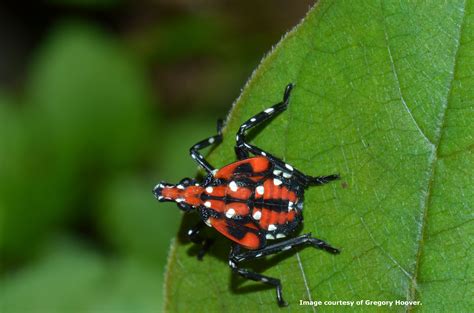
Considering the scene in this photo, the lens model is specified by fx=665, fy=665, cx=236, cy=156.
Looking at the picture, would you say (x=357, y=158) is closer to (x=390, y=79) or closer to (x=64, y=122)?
(x=390, y=79)

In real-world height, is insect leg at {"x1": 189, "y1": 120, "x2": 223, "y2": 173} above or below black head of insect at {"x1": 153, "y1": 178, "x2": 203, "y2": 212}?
above

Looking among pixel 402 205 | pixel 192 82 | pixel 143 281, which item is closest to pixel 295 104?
pixel 402 205

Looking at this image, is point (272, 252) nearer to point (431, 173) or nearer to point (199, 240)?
point (199, 240)

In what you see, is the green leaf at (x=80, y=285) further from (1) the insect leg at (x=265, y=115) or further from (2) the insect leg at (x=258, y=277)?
(1) the insect leg at (x=265, y=115)

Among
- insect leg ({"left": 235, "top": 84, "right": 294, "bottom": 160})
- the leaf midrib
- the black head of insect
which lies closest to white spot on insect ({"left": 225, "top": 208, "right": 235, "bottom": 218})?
the black head of insect

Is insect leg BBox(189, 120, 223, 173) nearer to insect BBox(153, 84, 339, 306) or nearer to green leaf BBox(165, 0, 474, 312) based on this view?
insect BBox(153, 84, 339, 306)
